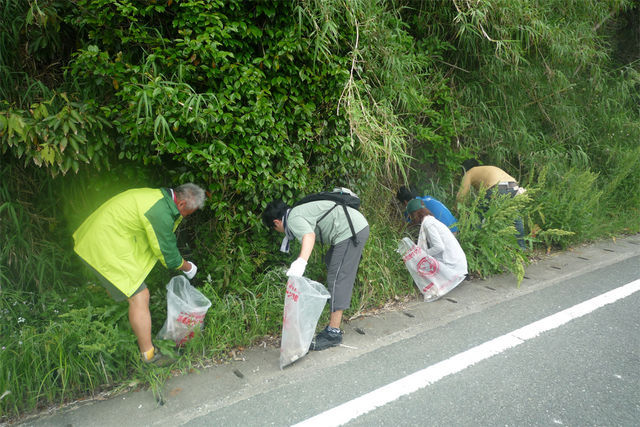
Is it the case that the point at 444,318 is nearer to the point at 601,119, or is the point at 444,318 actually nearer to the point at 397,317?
the point at 397,317

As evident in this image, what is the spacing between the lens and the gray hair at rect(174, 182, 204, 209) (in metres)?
2.83

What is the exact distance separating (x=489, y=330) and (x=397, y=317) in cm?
78

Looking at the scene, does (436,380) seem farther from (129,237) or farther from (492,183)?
(492,183)

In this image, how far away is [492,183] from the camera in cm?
470

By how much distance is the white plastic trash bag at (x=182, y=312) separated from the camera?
2.77 meters

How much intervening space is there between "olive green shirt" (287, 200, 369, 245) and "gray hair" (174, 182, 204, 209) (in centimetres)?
73

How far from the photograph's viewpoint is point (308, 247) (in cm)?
276

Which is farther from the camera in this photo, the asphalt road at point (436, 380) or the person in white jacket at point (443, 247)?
the person in white jacket at point (443, 247)

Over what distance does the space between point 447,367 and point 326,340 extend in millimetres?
933

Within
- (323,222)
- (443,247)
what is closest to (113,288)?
(323,222)

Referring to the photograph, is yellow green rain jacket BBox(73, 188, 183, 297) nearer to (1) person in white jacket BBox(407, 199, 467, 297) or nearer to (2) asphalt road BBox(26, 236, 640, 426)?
(2) asphalt road BBox(26, 236, 640, 426)

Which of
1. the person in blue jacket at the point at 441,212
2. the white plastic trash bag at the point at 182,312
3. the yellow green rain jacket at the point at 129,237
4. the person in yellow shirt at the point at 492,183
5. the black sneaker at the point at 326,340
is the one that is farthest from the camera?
the person in yellow shirt at the point at 492,183

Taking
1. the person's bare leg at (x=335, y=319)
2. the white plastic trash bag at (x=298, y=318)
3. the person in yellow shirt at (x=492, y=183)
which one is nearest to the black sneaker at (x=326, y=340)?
the person's bare leg at (x=335, y=319)

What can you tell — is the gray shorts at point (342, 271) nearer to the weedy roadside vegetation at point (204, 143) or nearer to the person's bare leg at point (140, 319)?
the weedy roadside vegetation at point (204, 143)
